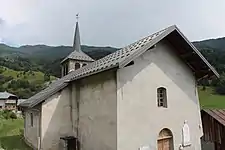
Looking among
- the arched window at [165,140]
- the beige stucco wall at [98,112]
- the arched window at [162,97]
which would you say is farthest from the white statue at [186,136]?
the beige stucco wall at [98,112]

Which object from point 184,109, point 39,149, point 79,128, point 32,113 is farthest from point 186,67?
point 32,113

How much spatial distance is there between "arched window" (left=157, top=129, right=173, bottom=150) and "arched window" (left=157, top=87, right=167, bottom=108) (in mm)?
1321

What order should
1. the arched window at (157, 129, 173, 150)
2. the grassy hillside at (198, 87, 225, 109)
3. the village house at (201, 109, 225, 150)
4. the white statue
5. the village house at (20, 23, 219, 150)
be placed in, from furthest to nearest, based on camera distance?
the grassy hillside at (198, 87, 225, 109), the village house at (201, 109, 225, 150), the white statue, the arched window at (157, 129, 173, 150), the village house at (20, 23, 219, 150)

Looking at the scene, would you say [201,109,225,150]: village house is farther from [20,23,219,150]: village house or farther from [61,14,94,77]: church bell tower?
[61,14,94,77]: church bell tower

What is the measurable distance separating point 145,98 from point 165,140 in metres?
2.52

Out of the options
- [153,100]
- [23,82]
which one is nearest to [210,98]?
[153,100]

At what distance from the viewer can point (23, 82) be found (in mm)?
87062

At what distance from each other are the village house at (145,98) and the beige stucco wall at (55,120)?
318mm

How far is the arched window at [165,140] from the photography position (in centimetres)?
1286

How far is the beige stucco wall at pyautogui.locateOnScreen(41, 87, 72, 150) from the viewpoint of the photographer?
1642cm

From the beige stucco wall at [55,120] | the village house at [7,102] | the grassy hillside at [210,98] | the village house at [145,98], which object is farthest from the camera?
the village house at [7,102]

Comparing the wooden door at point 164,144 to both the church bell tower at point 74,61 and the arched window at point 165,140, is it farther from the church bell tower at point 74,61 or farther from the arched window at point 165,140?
the church bell tower at point 74,61

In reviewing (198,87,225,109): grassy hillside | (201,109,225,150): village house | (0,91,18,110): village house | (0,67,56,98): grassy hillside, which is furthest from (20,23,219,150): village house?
(0,67,56,98): grassy hillside

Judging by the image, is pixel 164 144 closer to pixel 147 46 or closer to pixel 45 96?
pixel 147 46
